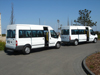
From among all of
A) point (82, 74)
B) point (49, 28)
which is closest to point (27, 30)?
point (49, 28)

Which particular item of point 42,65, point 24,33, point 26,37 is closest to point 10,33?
point 24,33

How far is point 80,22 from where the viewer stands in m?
29.4

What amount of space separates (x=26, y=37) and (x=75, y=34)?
311 inches

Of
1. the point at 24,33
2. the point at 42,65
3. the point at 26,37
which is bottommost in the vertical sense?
the point at 42,65

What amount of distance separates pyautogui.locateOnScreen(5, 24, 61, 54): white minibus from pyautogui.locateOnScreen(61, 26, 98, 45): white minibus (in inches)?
156

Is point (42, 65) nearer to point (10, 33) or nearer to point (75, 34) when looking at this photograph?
point (10, 33)

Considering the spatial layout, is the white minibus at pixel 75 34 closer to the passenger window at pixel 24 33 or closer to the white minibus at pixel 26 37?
the white minibus at pixel 26 37

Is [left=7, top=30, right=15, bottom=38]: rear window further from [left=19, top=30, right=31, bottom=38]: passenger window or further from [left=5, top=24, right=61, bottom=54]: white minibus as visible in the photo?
[left=19, top=30, right=31, bottom=38]: passenger window

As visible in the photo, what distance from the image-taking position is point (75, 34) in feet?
51.3

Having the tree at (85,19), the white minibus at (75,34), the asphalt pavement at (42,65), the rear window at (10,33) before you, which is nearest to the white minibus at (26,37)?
the rear window at (10,33)

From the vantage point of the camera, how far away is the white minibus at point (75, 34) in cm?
1516

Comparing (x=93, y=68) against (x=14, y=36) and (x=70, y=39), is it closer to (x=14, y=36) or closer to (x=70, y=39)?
(x=14, y=36)

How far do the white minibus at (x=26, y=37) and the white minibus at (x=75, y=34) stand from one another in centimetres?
397

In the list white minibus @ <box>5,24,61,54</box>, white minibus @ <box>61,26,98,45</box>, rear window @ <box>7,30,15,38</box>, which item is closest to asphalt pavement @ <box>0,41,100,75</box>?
white minibus @ <box>5,24,61,54</box>
